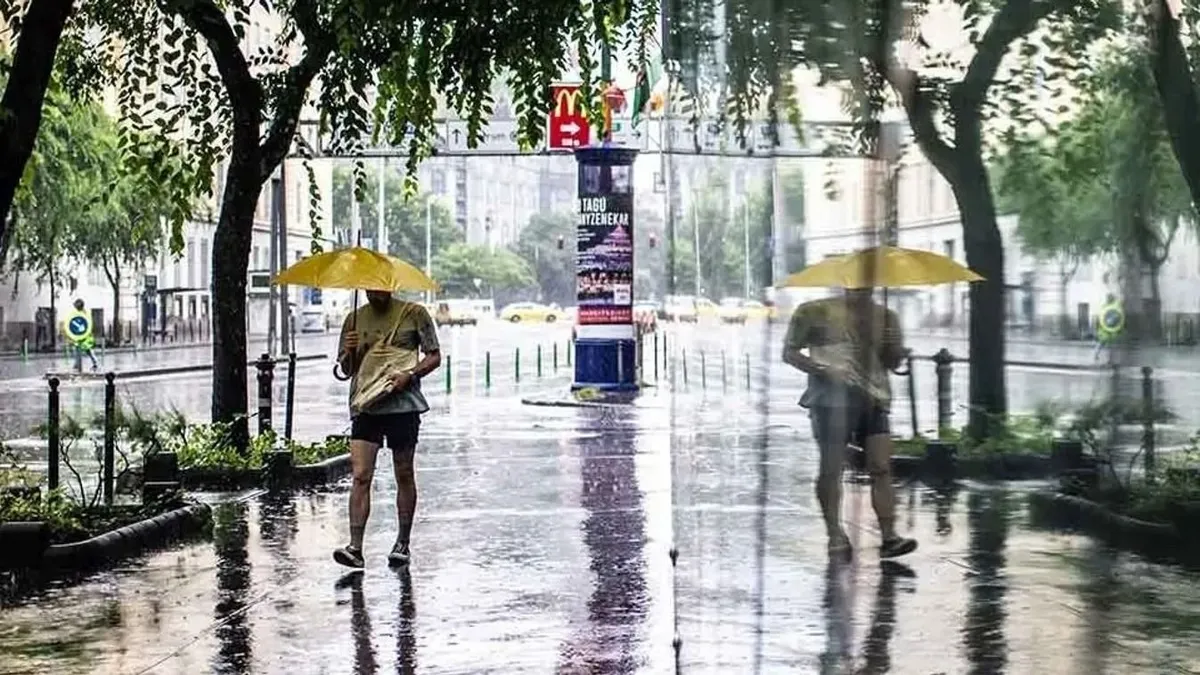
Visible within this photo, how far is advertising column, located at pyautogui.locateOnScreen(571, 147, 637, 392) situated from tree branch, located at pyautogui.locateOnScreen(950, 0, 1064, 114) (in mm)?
26072

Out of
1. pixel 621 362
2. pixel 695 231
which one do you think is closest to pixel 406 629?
pixel 695 231

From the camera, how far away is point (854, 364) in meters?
2.09

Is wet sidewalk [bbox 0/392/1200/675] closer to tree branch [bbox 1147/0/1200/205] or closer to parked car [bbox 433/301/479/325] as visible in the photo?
tree branch [bbox 1147/0/1200/205]

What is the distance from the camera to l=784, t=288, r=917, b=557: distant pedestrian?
6.53 feet

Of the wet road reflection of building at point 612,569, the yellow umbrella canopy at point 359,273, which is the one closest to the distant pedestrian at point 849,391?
the wet road reflection of building at point 612,569

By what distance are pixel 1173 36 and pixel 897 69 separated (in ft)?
1.20

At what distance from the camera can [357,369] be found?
8.80 metres

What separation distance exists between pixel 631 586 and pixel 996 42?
686 centimetres

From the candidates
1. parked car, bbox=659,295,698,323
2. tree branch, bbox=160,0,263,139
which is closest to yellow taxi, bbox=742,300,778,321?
parked car, bbox=659,295,698,323

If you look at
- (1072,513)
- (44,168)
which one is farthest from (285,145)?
(44,168)

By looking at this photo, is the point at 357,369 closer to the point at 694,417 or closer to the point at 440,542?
the point at 440,542

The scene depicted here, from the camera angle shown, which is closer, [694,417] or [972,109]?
[972,109]

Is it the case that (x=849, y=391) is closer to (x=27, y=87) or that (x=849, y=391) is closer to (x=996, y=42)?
(x=996, y=42)

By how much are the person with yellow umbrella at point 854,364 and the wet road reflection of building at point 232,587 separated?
4.72 meters
